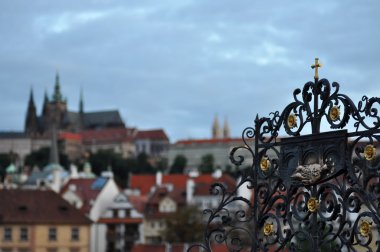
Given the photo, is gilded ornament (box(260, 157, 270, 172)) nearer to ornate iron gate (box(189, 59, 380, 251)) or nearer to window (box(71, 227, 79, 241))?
ornate iron gate (box(189, 59, 380, 251))

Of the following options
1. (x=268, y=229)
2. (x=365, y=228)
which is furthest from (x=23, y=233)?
(x=365, y=228)

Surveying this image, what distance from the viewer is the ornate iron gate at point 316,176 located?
10.2 metres

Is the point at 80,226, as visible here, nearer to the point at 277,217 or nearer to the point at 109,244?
the point at 109,244

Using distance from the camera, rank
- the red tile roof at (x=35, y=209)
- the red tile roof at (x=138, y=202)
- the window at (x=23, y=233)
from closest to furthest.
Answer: the window at (x=23, y=233), the red tile roof at (x=35, y=209), the red tile roof at (x=138, y=202)

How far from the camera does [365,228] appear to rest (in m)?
10.2

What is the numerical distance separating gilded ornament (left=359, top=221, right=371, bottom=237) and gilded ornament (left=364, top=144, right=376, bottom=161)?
2.15 feet

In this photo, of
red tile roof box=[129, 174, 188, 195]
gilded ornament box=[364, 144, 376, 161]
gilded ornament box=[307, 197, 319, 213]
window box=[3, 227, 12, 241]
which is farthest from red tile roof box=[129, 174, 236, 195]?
gilded ornament box=[364, 144, 376, 161]

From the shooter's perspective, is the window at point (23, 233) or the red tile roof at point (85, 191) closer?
the window at point (23, 233)

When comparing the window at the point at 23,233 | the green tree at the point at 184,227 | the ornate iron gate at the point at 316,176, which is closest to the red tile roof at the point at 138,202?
the green tree at the point at 184,227

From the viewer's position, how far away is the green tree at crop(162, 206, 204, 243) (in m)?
77.5

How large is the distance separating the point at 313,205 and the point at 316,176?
325mm

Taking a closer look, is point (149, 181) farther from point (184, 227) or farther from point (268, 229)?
point (268, 229)

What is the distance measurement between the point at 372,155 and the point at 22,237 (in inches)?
2314

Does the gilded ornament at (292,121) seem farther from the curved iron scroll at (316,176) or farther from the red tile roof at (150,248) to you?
the red tile roof at (150,248)
